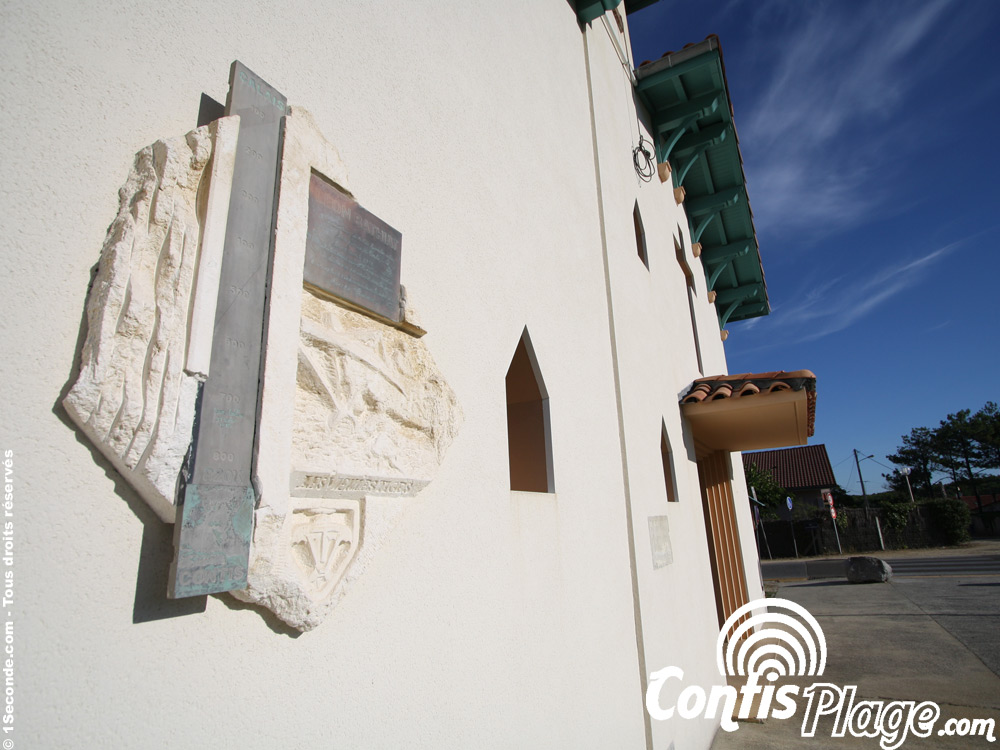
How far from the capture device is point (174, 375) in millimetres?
1112

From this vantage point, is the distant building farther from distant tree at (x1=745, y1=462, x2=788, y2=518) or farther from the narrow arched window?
the narrow arched window

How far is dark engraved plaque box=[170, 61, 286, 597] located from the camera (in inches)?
43.6

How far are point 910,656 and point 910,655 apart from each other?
0.06 m

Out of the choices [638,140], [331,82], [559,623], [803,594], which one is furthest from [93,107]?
[803,594]

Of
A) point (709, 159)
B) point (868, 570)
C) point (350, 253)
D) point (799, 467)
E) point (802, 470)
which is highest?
point (709, 159)

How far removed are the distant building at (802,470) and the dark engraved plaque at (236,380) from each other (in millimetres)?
31923

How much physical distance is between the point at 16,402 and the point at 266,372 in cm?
45

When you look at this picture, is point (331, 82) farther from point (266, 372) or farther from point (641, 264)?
point (641, 264)

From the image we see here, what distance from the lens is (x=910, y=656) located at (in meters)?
7.41

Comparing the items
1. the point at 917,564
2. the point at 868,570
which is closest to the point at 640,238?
the point at 868,570

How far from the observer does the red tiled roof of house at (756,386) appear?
5.15m

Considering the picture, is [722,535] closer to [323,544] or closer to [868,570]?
[323,544]

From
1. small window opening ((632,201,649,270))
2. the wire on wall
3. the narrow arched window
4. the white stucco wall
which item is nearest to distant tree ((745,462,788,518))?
the wire on wall

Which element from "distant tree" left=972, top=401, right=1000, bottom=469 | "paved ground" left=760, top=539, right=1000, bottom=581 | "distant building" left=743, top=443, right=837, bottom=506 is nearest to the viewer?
"paved ground" left=760, top=539, right=1000, bottom=581
